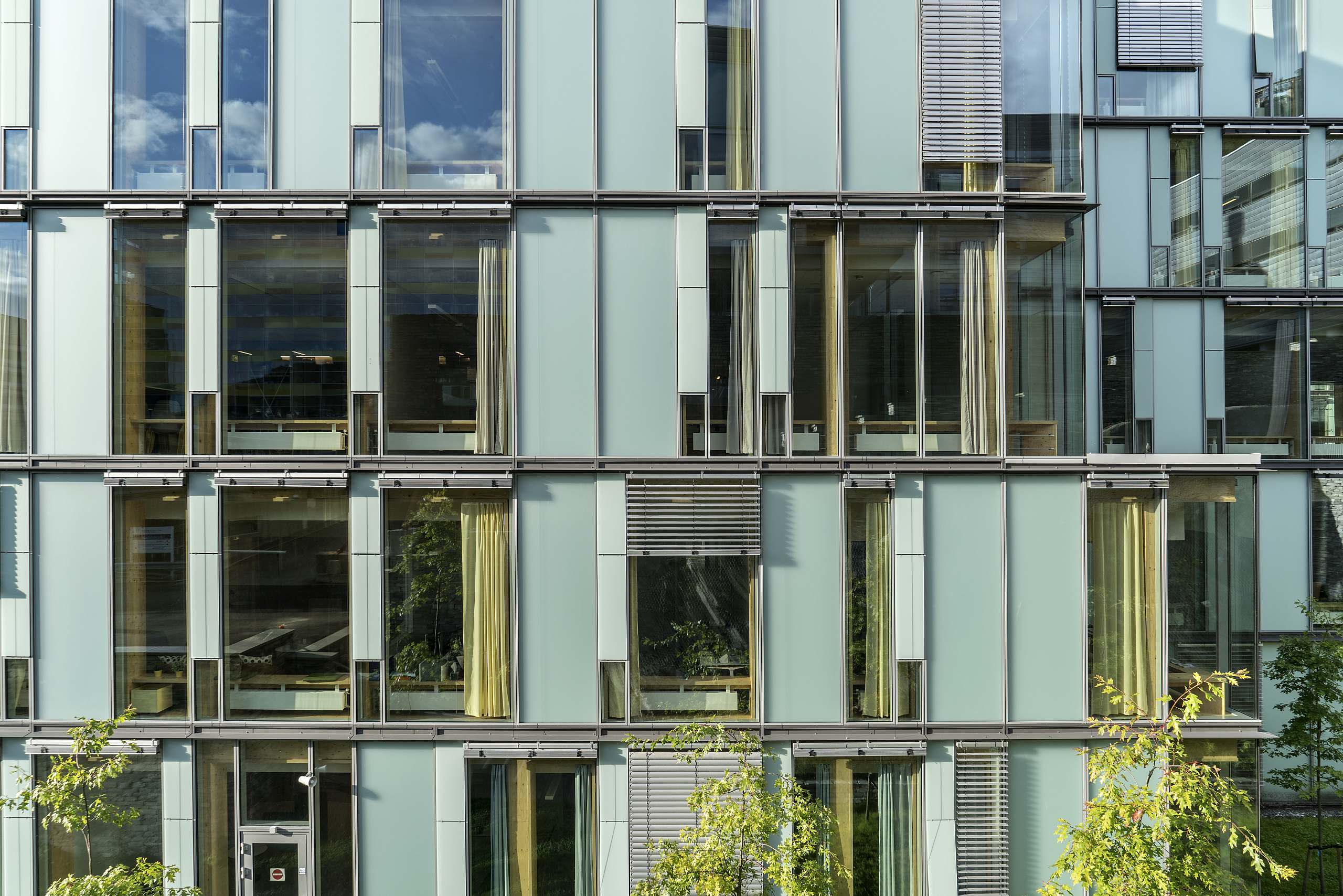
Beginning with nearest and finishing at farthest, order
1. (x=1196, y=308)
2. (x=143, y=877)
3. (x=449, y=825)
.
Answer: (x=143, y=877) < (x=449, y=825) < (x=1196, y=308)

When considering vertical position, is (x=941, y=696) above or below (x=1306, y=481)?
below

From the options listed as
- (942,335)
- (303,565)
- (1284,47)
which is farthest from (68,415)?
(1284,47)

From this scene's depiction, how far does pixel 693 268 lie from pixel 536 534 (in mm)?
4568

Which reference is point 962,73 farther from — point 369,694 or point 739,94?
point 369,694

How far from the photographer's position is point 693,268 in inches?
392

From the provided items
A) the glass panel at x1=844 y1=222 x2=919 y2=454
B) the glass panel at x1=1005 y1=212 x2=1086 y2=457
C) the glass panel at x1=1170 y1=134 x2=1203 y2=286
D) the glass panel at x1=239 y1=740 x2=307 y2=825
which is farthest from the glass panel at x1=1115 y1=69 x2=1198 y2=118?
the glass panel at x1=239 y1=740 x2=307 y2=825

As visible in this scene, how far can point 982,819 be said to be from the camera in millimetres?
9703

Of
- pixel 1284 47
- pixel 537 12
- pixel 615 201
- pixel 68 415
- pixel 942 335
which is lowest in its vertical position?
pixel 68 415

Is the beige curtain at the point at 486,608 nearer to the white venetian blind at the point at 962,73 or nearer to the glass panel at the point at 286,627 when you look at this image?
the glass panel at the point at 286,627

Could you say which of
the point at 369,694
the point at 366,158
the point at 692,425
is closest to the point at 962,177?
the point at 692,425

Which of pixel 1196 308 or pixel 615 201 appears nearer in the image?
pixel 615 201

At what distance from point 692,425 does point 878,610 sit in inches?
152

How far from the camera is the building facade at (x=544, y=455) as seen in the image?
9.79 metres

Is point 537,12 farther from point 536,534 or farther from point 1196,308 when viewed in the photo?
point 1196,308
